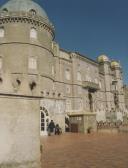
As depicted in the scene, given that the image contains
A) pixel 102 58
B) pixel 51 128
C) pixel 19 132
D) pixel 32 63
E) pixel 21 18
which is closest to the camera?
pixel 19 132

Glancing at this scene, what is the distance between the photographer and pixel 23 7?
34.6 meters

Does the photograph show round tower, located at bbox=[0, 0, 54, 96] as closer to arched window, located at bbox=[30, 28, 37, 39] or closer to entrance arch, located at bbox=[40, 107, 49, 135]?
arched window, located at bbox=[30, 28, 37, 39]

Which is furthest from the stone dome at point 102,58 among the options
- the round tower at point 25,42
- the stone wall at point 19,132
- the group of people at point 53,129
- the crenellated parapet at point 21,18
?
the stone wall at point 19,132

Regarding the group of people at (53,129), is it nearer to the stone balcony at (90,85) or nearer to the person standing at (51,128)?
the person standing at (51,128)

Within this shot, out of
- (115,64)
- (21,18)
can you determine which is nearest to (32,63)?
(21,18)

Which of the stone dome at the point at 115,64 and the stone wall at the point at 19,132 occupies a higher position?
the stone dome at the point at 115,64

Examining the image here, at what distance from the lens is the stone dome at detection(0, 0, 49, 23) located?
3434cm

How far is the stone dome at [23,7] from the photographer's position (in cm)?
3434

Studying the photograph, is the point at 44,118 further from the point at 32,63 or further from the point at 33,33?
the point at 33,33

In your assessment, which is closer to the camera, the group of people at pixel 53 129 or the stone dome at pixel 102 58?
the group of people at pixel 53 129

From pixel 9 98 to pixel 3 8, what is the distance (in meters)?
32.2

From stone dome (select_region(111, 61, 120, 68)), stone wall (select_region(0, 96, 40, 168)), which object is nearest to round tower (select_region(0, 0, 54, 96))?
stone wall (select_region(0, 96, 40, 168))

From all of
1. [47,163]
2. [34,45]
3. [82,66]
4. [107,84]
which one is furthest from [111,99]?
[47,163]

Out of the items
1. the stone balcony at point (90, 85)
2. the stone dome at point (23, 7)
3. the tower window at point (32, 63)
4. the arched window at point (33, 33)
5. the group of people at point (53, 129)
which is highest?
the stone dome at point (23, 7)
